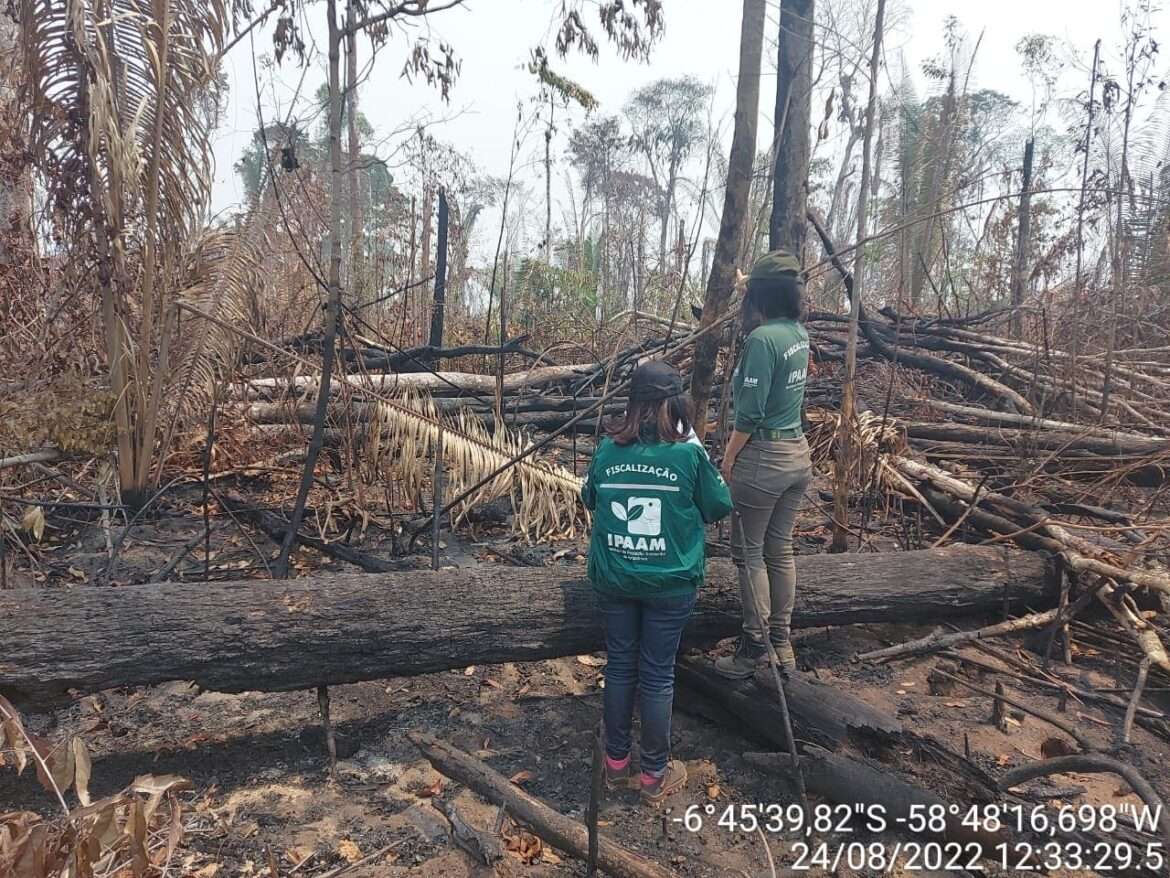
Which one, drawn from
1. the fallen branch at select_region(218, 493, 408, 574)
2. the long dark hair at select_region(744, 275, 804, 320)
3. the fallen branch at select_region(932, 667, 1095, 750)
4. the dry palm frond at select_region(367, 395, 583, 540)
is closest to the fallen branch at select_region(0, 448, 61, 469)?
the fallen branch at select_region(218, 493, 408, 574)

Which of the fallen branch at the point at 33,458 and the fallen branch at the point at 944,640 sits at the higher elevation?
the fallen branch at the point at 33,458

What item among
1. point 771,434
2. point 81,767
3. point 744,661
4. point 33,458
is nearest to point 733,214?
point 771,434

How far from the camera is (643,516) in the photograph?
273 cm

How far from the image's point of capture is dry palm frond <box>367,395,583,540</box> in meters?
4.64

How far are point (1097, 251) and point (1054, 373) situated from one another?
12.2 ft

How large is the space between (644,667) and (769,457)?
111 centimetres

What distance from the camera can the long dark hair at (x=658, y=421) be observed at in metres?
2.74

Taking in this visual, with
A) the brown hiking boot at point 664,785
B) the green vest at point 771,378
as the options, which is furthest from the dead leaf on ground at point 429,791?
the green vest at point 771,378

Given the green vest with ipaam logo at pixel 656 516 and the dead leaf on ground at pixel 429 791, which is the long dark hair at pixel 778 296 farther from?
A: the dead leaf on ground at pixel 429 791

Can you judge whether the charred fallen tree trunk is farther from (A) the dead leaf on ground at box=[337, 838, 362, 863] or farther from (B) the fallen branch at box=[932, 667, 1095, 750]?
(B) the fallen branch at box=[932, 667, 1095, 750]

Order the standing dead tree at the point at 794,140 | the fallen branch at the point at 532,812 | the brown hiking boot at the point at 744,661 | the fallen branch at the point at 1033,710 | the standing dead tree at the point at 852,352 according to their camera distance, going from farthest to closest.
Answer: the standing dead tree at the point at 794,140 < the standing dead tree at the point at 852,352 < the brown hiking boot at the point at 744,661 < the fallen branch at the point at 1033,710 < the fallen branch at the point at 532,812

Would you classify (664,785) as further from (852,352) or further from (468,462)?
(852,352)

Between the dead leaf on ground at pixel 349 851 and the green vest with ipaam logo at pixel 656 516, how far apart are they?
49.8 inches

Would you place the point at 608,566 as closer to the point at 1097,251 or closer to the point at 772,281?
the point at 772,281
